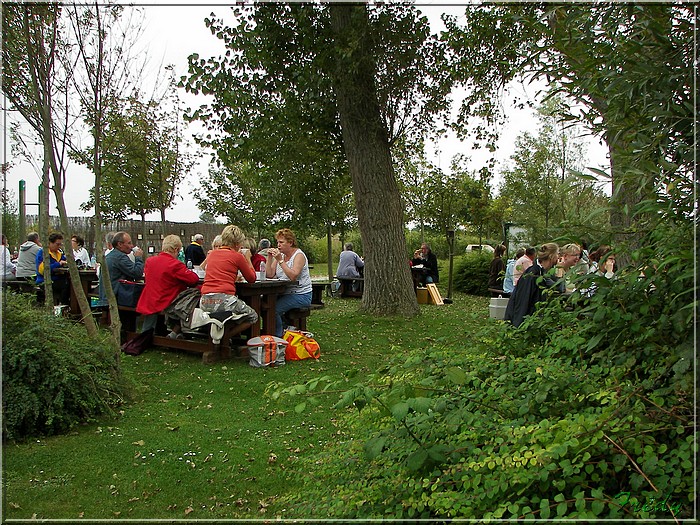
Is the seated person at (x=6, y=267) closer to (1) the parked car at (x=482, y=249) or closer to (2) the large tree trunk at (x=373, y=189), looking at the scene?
(2) the large tree trunk at (x=373, y=189)

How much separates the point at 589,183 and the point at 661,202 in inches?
12.9

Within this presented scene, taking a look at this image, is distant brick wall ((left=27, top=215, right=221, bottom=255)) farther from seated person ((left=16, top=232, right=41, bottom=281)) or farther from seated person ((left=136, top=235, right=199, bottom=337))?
seated person ((left=136, top=235, right=199, bottom=337))

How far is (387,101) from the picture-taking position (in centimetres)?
1225

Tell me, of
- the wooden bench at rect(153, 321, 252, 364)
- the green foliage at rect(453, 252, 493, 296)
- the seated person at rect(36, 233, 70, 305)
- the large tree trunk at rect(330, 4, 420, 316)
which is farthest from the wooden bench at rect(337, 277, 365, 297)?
the wooden bench at rect(153, 321, 252, 364)

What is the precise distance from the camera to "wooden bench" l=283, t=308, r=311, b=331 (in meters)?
8.98

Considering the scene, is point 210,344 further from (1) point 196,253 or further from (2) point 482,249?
(2) point 482,249

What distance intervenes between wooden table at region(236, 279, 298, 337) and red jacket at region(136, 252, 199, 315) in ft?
2.26

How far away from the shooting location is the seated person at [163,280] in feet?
26.4

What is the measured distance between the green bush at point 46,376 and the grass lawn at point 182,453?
0.16m

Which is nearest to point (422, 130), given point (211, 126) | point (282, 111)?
point (282, 111)

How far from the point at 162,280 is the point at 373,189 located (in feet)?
16.5

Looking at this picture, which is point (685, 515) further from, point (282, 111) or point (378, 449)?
point (282, 111)

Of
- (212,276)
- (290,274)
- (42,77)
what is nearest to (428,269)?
(290,274)

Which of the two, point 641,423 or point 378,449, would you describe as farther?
point 378,449
